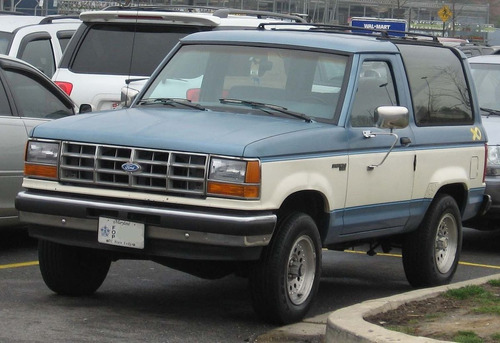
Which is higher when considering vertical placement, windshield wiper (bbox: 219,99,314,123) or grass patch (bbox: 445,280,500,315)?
windshield wiper (bbox: 219,99,314,123)

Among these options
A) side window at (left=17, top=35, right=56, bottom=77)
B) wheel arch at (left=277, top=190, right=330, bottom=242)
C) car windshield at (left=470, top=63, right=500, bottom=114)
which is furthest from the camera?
side window at (left=17, top=35, right=56, bottom=77)

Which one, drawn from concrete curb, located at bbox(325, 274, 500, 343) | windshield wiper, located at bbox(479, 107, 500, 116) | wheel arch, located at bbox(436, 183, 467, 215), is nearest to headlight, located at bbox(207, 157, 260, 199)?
concrete curb, located at bbox(325, 274, 500, 343)

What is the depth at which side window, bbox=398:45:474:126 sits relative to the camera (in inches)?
361

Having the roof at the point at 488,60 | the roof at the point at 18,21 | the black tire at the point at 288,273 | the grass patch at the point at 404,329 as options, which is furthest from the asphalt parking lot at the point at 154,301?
the roof at the point at 18,21

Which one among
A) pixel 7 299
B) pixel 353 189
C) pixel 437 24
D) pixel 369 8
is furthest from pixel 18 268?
pixel 437 24

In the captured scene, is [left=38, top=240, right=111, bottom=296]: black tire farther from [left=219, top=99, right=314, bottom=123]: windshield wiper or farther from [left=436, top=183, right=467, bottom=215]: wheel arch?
[left=436, top=183, right=467, bottom=215]: wheel arch

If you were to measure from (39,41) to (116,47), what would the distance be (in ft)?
8.87

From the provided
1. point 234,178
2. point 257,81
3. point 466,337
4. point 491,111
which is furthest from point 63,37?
point 466,337

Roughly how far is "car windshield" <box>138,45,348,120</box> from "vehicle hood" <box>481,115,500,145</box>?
3.72m

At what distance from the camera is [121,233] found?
721 centimetres

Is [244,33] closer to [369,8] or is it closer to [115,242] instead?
[115,242]

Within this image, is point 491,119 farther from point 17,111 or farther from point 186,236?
point 186,236

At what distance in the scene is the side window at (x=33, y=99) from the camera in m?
10.2

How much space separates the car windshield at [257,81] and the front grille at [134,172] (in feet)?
3.58
